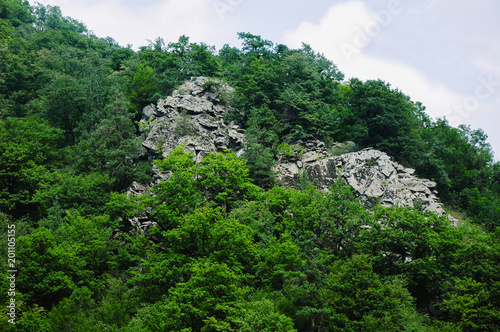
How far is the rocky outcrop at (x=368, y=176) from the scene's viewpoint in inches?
1410

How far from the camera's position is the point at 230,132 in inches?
1693

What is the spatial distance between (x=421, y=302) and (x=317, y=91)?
26.0 meters

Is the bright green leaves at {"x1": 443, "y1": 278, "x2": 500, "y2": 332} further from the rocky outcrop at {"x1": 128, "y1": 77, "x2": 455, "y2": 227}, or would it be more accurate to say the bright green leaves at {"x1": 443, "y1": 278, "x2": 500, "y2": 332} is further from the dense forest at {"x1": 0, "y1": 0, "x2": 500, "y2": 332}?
the rocky outcrop at {"x1": 128, "y1": 77, "x2": 455, "y2": 227}

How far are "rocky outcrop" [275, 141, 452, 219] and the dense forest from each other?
1.94m

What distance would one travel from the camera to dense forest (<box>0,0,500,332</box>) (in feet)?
81.3

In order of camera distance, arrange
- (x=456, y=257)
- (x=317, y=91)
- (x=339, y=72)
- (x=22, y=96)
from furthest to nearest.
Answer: (x=339, y=72), (x=22, y=96), (x=317, y=91), (x=456, y=257)

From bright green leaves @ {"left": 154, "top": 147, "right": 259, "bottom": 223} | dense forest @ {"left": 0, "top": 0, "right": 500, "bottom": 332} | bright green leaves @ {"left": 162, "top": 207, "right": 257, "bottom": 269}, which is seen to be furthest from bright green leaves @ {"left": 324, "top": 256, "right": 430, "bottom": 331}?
bright green leaves @ {"left": 154, "top": 147, "right": 259, "bottom": 223}

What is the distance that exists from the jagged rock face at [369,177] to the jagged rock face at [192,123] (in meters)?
6.48

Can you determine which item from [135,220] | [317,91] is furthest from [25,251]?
[317,91]

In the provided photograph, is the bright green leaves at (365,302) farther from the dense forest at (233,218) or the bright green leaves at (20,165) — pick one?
the bright green leaves at (20,165)

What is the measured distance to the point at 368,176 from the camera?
3706 cm

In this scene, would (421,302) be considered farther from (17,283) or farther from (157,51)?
(157,51)

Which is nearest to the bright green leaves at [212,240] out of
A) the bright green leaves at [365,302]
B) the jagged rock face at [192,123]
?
the bright green leaves at [365,302]

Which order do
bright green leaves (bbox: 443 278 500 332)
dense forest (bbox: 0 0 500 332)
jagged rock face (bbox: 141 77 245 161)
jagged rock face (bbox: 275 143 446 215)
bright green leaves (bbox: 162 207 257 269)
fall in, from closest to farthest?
bright green leaves (bbox: 443 278 500 332) → dense forest (bbox: 0 0 500 332) → bright green leaves (bbox: 162 207 257 269) → jagged rock face (bbox: 275 143 446 215) → jagged rock face (bbox: 141 77 245 161)
